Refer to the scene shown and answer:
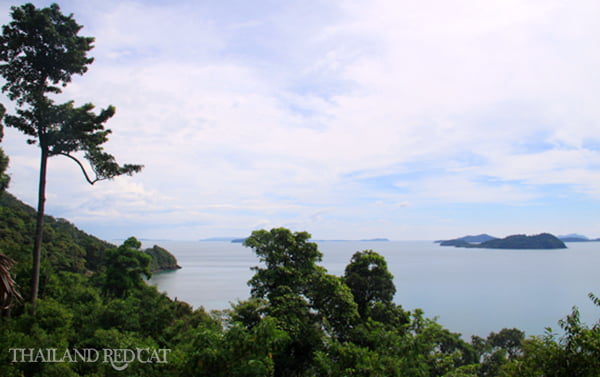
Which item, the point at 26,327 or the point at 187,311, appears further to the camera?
the point at 187,311

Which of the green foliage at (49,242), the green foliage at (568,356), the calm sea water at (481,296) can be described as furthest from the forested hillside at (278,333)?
the calm sea water at (481,296)

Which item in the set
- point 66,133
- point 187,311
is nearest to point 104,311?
point 66,133

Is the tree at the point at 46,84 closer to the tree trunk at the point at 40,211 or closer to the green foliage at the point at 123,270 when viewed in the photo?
the tree trunk at the point at 40,211

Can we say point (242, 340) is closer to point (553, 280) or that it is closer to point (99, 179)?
point (99, 179)

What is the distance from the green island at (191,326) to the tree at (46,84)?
32 mm

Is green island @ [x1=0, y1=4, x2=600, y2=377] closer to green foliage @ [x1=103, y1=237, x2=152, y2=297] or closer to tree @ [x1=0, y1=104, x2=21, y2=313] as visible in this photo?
tree @ [x1=0, y1=104, x2=21, y2=313]

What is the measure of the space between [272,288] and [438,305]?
39130 millimetres

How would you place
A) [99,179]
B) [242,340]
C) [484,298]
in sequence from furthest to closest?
[484,298] → [99,179] → [242,340]

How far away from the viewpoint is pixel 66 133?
11602 mm

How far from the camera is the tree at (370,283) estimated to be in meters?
16.8

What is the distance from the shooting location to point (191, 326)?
1369 centimetres

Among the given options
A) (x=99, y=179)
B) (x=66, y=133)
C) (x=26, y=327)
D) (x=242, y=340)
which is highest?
(x=66, y=133)

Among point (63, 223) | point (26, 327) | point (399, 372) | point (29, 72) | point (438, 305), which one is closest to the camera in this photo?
point (399, 372)

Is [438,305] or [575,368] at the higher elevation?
[575,368]
